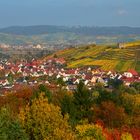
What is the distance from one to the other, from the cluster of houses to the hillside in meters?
3.26

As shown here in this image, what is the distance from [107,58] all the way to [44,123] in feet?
391

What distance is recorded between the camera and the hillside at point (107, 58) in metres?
141

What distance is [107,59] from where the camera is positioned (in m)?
148

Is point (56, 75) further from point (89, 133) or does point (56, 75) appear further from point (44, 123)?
point (44, 123)

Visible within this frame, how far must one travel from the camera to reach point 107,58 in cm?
14925

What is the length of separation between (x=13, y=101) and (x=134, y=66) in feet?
277

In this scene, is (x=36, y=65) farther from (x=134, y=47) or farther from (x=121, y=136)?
(x=121, y=136)

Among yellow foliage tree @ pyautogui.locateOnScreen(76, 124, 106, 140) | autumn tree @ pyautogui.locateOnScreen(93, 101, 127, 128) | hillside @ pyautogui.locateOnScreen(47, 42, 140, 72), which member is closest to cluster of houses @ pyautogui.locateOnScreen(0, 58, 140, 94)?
hillside @ pyautogui.locateOnScreen(47, 42, 140, 72)

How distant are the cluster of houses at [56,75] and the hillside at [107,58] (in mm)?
3258

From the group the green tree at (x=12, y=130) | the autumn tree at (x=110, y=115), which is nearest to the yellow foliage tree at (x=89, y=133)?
the green tree at (x=12, y=130)

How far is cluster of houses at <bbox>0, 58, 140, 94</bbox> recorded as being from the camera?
121 m

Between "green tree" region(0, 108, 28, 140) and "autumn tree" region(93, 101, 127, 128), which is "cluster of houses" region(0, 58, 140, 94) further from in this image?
"green tree" region(0, 108, 28, 140)

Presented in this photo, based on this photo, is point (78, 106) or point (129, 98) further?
point (129, 98)

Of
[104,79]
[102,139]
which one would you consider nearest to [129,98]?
[102,139]
